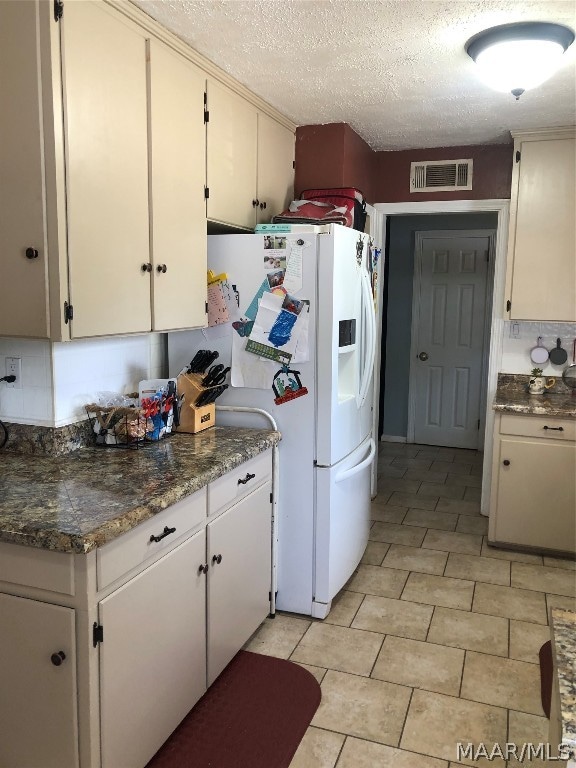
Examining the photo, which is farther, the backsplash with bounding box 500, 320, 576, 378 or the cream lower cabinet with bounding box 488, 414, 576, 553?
the backsplash with bounding box 500, 320, 576, 378

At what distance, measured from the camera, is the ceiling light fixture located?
221 centimetres

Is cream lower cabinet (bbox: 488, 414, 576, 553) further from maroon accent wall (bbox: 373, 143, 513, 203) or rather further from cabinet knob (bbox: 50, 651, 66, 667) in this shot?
cabinet knob (bbox: 50, 651, 66, 667)

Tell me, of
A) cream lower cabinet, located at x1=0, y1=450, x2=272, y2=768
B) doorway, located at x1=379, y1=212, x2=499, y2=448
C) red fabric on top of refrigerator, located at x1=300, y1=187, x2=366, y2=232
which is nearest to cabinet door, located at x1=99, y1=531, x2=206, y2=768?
cream lower cabinet, located at x1=0, y1=450, x2=272, y2=768

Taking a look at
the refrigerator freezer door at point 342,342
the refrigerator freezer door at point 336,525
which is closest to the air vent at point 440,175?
the refrigerator freezer door at point 342,342

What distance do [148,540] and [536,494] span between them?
2.57 meters

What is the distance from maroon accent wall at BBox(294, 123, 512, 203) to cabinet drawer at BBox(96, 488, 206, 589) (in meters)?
2.10

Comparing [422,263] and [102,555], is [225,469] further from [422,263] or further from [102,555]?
[422,263]

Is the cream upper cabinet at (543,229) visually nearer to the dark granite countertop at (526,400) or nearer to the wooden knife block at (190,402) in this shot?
the dark granite countertop at (526,400)

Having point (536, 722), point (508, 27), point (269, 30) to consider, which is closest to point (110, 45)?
point (269, 30)

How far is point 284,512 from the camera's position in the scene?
2.94 m

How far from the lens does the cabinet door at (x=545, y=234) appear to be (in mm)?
3602

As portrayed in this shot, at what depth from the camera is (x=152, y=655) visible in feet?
6.33

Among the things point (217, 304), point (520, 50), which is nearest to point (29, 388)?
point (217, 304)

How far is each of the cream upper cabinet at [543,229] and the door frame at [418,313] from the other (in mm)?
2092
